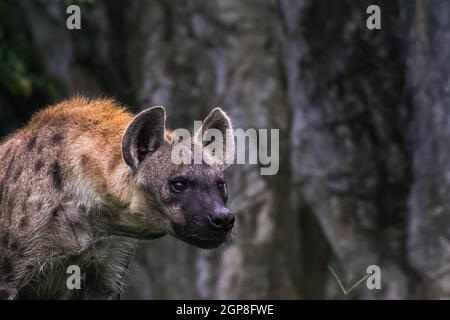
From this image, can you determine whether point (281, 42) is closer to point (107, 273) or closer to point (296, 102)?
point (296, 102)

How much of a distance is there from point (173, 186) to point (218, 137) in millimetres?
578

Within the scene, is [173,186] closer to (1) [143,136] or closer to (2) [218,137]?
(1) [143,136]

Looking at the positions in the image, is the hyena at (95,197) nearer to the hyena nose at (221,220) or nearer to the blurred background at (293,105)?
the hyena nose at (221,220)

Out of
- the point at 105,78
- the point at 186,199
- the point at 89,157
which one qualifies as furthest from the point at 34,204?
the point at 105,78

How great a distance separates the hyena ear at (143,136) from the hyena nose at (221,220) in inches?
22.9

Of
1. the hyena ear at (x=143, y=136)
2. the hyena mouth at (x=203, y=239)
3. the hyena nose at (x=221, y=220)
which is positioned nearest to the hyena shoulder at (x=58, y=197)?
the hyena ear at (x=143, y=136)

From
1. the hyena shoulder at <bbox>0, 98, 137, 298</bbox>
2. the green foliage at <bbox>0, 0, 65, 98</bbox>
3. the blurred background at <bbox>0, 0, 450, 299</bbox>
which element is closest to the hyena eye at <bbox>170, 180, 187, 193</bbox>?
the hyena shoulder at <bbox>0, 98, 137, 298</bbox>

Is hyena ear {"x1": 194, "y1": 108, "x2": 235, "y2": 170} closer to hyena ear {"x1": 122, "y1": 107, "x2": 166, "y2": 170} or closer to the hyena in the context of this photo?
the hyena

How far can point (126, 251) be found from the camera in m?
5.97

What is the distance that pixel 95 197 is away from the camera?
5.52 meters

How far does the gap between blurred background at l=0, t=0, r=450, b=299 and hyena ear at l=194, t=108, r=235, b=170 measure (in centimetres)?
314

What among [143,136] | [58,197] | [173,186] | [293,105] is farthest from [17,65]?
[173,186]

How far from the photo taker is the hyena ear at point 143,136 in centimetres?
534

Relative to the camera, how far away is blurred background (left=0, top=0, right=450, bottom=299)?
29.5 ft
